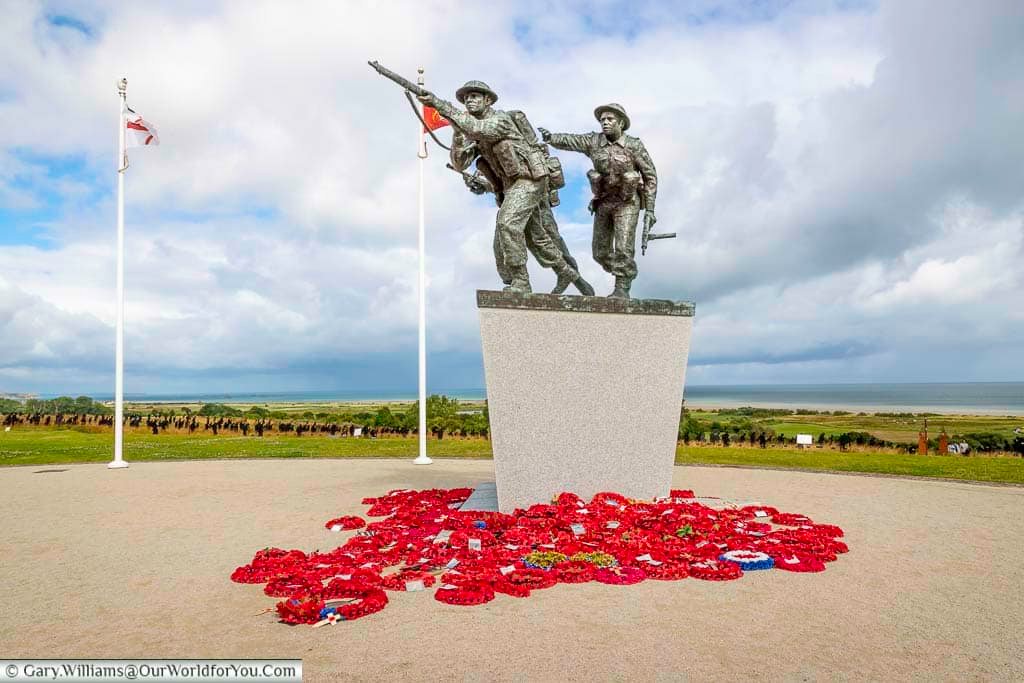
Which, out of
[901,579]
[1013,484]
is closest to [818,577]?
[901,579]

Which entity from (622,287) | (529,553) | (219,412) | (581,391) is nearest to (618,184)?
(622,287)

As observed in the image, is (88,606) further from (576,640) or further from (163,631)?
(576,640)

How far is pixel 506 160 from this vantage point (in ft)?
23.6

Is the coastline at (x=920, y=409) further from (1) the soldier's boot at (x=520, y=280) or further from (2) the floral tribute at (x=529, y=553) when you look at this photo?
(1) the soldier's boot at (x=520, y=280)

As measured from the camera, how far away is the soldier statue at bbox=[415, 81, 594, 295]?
23.1 feet

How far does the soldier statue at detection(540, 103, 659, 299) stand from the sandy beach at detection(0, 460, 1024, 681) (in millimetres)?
3736

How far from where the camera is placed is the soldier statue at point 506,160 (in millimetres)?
7051

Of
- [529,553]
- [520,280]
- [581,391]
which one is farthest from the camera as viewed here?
[520,280]

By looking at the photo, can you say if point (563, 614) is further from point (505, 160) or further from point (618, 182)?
point (618, 182)

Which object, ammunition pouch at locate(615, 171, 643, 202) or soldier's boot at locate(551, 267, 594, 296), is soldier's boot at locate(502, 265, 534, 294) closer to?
soldier's boot at locate(551, 267, 594, 296)

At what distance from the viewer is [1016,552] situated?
220 inches

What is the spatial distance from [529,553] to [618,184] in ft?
15.3

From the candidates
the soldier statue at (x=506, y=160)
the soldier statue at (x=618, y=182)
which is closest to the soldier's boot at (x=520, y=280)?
the soldier statue at (x=506, y=160)

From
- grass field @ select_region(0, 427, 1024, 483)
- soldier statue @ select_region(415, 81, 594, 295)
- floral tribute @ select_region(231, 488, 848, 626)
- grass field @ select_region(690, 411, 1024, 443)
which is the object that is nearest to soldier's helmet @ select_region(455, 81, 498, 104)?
soldier statue @ select_region(415, 81, 594, 295)
